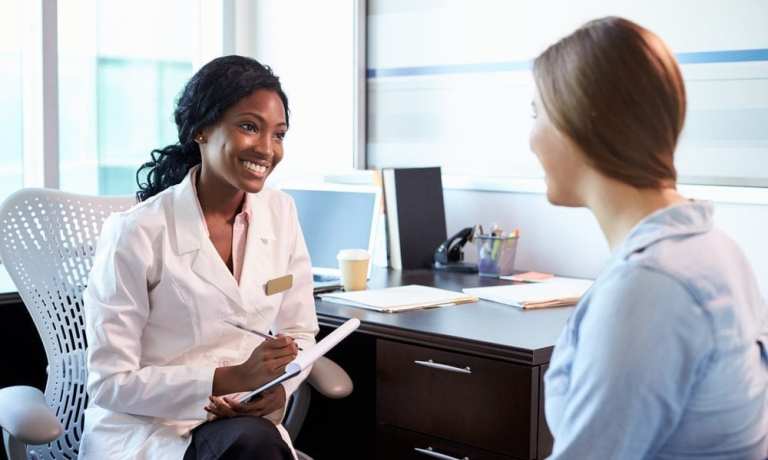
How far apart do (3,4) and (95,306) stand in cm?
129

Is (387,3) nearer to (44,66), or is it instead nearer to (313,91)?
(313,91)

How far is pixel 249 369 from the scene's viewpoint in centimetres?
184

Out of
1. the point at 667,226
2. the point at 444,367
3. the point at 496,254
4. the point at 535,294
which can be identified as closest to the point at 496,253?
the point at 496,254

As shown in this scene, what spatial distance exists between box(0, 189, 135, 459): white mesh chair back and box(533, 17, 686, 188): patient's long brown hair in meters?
1.28

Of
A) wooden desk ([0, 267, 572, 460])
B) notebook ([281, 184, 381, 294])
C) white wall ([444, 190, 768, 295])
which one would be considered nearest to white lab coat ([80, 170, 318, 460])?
wooden desk ([0, 267, 572, 460])

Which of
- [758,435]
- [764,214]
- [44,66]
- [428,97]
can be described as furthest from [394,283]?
[758,435]

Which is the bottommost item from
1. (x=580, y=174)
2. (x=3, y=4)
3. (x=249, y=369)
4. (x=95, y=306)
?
(x=249, y=369)

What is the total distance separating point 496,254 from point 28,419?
54.4 inches

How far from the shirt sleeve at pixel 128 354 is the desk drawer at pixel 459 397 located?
404mm

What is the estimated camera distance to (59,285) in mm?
2094

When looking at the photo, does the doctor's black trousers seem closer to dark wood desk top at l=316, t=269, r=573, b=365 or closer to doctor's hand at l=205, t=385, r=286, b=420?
doctor's hand at l=205, t=385, r=286, b=420

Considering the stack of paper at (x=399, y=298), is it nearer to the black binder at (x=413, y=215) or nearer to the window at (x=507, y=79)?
Result: the black binder at (x=413, y=215)

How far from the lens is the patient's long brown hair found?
1.11 meters

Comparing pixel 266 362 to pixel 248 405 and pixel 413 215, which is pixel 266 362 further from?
pixel 413 215
